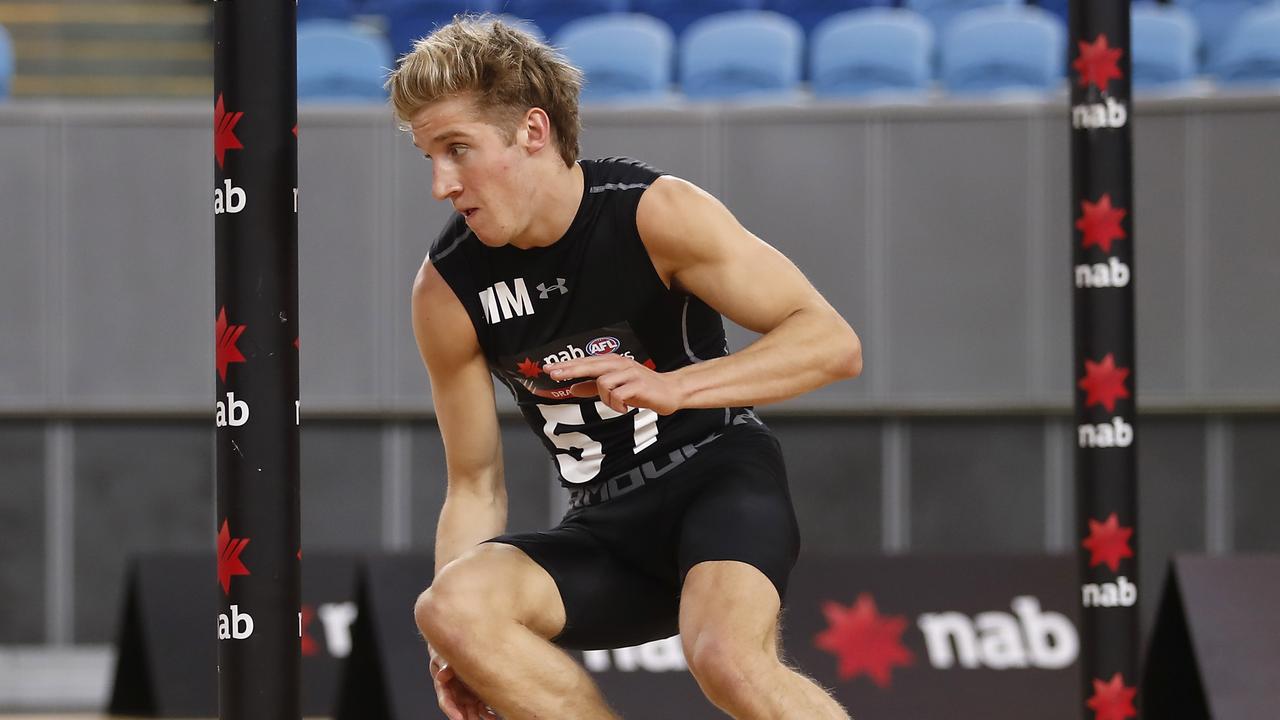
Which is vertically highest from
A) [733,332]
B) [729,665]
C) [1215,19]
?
[1215,19]

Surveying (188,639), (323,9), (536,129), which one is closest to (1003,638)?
(188,639)

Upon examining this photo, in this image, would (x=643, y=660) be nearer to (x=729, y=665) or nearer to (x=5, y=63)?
(x=729, y=665)

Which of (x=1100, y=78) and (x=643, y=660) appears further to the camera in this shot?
(x=643, y=660)

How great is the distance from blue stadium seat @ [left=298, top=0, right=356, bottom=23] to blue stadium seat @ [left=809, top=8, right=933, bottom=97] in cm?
256

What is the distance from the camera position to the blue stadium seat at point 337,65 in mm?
7484

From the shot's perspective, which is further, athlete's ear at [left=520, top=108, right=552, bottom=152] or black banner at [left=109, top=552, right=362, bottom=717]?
black banner at [left=109, top=552, right=362, bottom=717]

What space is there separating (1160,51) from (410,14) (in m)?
3.87

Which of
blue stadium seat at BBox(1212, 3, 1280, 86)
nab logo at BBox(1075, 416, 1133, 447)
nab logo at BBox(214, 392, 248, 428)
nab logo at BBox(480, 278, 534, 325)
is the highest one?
blue stadium seat at BBox(1212, 3, 1280, 86)

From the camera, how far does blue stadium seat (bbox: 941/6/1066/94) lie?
7344 millimetres

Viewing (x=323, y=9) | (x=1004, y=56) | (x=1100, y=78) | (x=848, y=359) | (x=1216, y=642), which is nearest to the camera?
(x=848, y=359)

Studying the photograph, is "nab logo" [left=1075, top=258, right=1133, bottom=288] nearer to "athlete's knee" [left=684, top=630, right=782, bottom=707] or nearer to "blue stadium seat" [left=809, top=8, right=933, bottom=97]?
"athlete's knee" [left=684, top=630, right=782, bottom=707]

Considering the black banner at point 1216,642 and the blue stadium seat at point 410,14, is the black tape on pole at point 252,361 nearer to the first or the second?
the black banner at point 1216,642

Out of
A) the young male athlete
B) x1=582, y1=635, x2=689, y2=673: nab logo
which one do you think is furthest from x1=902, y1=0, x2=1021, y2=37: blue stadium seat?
the young male athlete

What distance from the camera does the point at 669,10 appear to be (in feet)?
27.6
